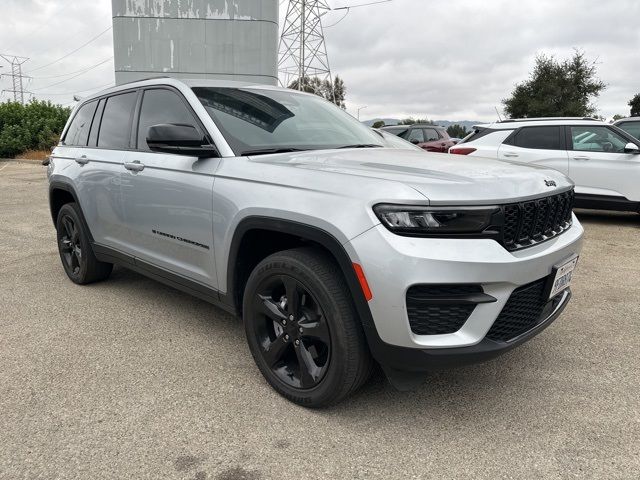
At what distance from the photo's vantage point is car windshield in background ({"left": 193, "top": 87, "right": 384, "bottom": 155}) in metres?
3.06

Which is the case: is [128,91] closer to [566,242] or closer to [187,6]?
[566,242]

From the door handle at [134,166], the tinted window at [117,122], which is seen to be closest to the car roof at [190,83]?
the tinted window at [117,122]

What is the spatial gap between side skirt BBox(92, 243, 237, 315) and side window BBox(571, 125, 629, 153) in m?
7.01

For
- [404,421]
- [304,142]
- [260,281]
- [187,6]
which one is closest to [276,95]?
[304,142]

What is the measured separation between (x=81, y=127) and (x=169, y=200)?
6.75 ft

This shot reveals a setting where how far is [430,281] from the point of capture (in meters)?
2.07

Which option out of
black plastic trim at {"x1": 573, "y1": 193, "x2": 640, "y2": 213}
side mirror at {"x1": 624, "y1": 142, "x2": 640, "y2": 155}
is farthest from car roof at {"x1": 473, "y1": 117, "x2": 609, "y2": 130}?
black plastic trim at {"x1": 573, "y1": 193, "x2": 640, "y2": 213}

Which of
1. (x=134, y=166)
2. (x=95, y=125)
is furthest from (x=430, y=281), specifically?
(x=95, y=125)

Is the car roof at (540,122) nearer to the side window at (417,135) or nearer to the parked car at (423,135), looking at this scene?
the parked car at (423,135)

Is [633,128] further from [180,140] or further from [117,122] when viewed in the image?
[180,140]

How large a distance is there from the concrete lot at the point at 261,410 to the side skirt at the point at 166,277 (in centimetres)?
37

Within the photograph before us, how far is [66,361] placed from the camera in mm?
3156

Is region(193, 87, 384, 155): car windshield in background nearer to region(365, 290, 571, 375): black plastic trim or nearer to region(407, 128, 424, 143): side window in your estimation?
region(365, 290, 571, 375): black plastic trim

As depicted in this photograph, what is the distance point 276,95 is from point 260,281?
5.37 feet
